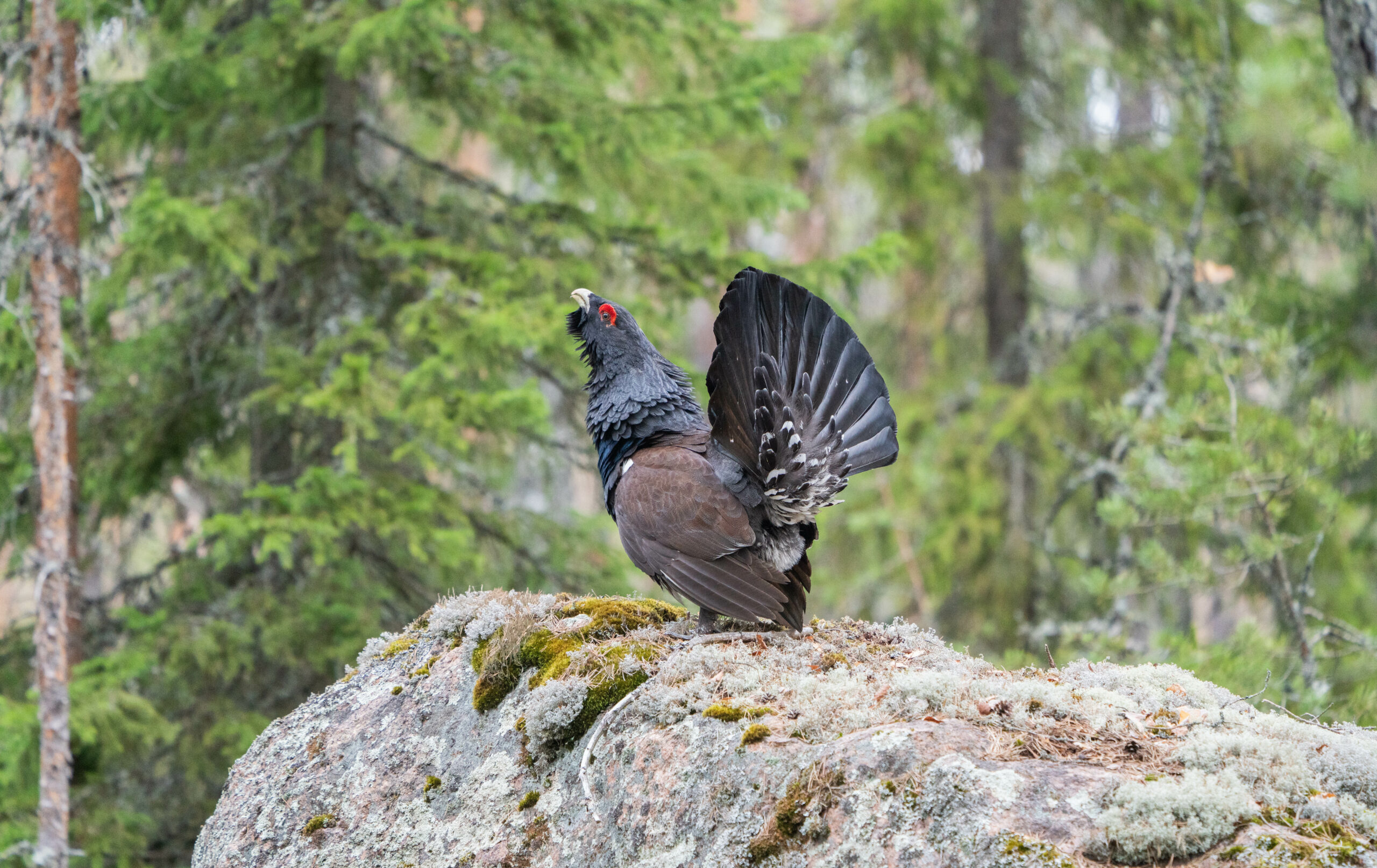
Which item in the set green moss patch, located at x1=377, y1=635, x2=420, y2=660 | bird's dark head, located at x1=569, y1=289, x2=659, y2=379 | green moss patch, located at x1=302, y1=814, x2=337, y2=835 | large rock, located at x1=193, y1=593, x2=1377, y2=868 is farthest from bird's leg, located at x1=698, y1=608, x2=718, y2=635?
green moss patch, located at x1=302, y1=814, x2=337, y2=835

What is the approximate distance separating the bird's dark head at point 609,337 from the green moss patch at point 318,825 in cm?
245

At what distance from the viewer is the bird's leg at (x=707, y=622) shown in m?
4.55

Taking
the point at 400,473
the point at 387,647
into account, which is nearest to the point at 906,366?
the point at 400,473

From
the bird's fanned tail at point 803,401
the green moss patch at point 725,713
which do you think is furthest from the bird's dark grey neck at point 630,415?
the green moss patch at point 725,713

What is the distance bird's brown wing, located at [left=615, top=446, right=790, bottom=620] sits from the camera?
4477 millimetres

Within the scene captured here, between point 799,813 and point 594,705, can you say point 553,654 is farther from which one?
point 799,813

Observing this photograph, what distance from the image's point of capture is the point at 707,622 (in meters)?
4.59

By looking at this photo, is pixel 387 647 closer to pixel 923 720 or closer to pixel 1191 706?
pixel 923 720

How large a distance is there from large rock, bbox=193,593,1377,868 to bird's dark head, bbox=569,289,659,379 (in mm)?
1286

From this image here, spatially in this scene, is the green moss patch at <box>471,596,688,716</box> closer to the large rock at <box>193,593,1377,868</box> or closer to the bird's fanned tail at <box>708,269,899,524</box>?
the large rock at <box>193,593,1377,868</box>

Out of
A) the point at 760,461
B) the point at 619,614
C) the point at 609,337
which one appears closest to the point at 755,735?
the point at 619,614

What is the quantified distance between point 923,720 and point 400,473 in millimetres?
6299

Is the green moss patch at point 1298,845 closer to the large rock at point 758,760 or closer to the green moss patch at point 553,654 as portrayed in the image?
the large rock at point 758,760

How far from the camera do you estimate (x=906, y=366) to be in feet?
55.3
